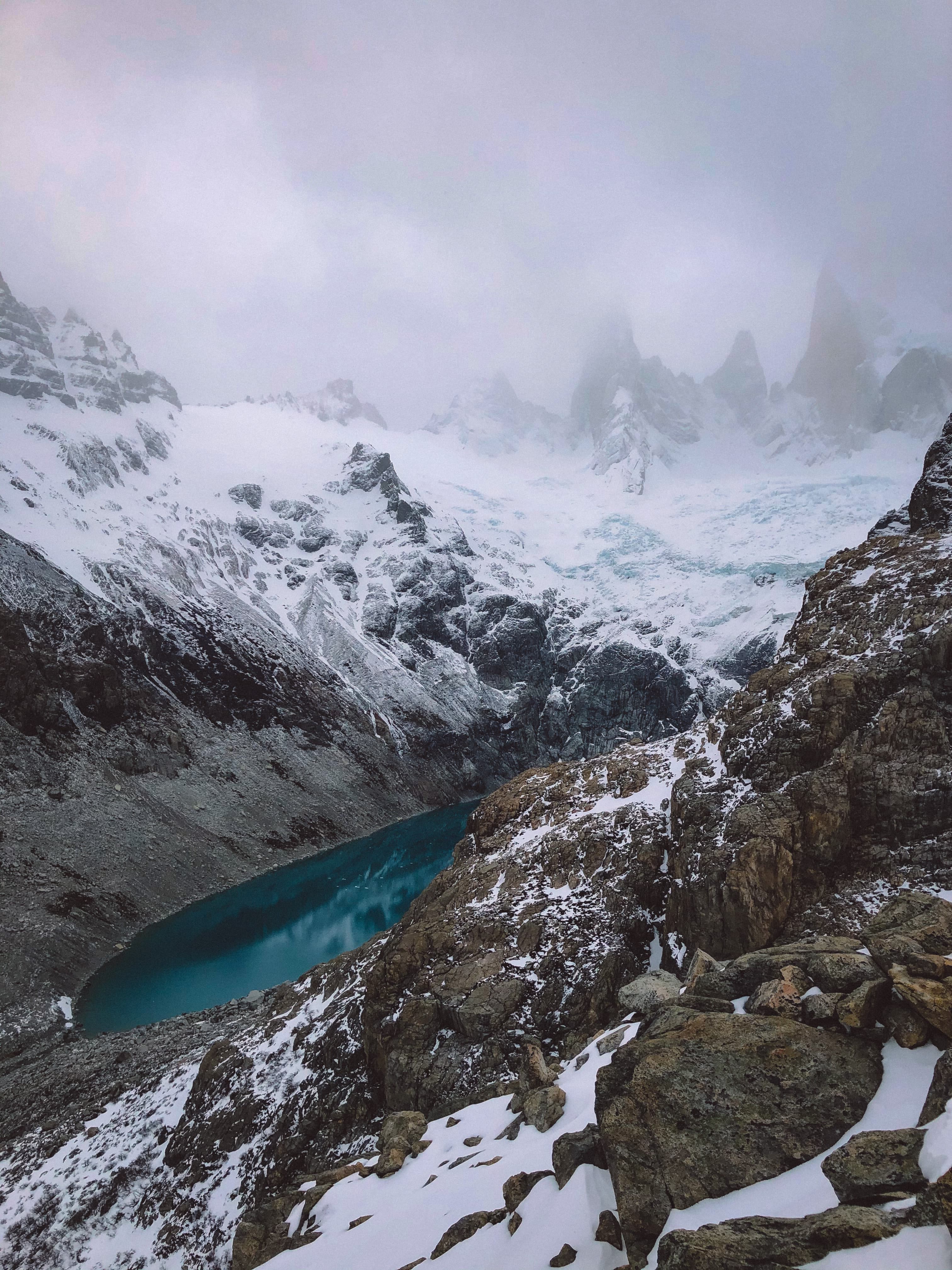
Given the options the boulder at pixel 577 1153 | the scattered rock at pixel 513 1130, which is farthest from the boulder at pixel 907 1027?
the scattered rock at pixel 513 1130

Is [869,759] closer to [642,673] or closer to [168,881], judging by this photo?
[168,881]

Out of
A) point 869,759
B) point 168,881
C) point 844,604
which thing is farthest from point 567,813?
point 168,881

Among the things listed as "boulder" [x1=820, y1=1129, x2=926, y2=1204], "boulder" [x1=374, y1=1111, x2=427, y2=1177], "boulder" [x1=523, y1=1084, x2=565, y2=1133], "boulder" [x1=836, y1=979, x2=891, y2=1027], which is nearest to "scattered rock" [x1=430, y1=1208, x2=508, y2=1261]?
"boulder" [x1=523, y1=1084, x2=565, y2=1133]

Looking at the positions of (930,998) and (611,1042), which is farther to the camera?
(611,1042)

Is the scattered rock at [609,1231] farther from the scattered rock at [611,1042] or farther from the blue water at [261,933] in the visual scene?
the blue water at [261,933]

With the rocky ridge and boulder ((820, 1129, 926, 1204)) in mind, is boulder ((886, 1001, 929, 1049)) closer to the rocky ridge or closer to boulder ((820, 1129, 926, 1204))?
the rocky ridge

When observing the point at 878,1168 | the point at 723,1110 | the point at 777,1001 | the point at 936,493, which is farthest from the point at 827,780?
the point at 936,493

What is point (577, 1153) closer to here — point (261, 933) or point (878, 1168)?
point (878, 1168)

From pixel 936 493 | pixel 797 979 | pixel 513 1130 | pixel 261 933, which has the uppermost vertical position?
pixel 936 493
